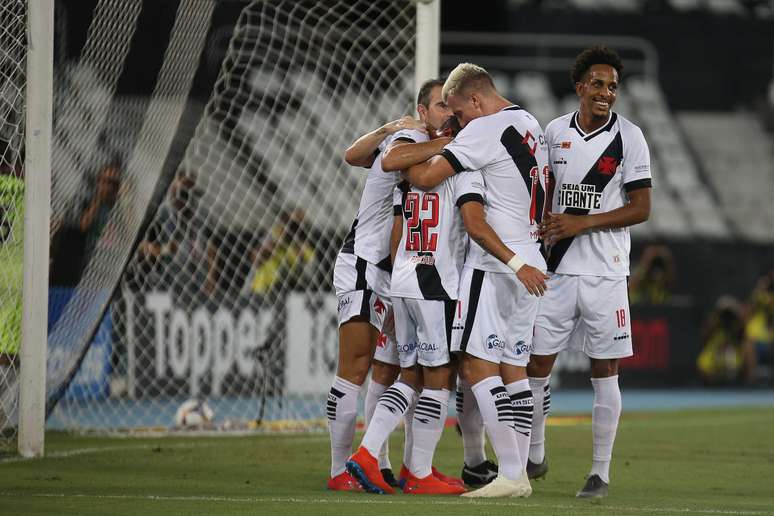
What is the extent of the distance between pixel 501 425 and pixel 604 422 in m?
0.77

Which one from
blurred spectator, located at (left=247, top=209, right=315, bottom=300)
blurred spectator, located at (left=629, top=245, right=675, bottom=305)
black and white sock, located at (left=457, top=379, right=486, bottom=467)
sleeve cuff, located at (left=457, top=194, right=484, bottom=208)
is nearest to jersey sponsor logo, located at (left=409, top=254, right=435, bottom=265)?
sleeve cuff, located at (left=457, top=194, right=484, bottom=208)

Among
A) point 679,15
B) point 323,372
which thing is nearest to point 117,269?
point 323,372

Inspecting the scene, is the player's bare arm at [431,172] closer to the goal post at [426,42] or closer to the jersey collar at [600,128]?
the jersey collar at [600,128]

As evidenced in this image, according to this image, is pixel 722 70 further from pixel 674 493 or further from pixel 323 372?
pixel 674 493

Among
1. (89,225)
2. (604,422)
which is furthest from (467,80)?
(89,225)

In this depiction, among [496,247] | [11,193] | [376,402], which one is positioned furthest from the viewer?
[11,193]

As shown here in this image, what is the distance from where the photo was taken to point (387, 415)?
6.54m

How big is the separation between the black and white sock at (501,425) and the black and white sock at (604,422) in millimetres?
552

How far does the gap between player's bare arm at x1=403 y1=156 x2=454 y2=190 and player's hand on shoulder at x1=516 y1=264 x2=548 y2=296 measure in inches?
23.2

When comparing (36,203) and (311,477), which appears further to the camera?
(36,203)

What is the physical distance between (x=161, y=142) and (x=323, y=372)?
2.48 m

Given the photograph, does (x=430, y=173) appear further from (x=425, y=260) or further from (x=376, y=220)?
(x=376, y=220)

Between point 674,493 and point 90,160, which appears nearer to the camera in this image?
point 674,493

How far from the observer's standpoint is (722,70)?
24.5 meters
